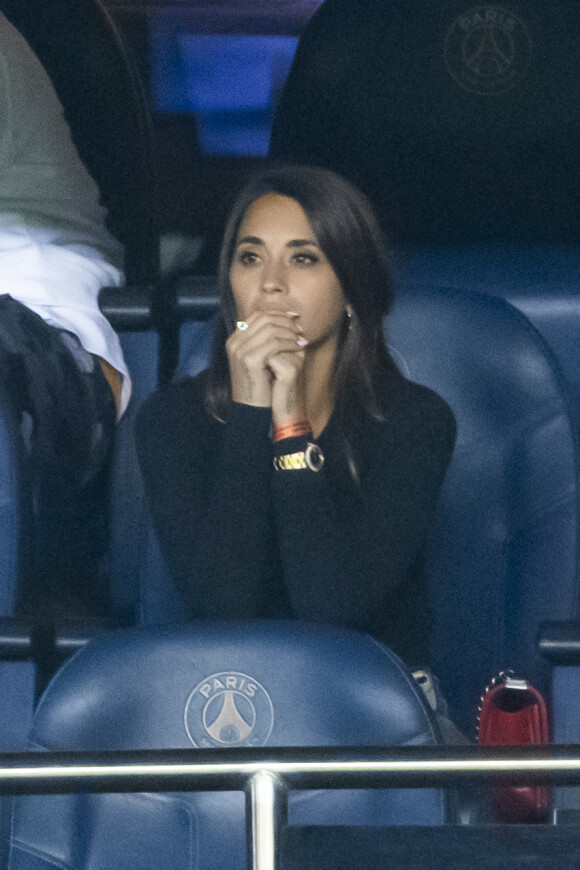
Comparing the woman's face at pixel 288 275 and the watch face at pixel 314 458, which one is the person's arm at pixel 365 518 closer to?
the watch face at pixel 314 458

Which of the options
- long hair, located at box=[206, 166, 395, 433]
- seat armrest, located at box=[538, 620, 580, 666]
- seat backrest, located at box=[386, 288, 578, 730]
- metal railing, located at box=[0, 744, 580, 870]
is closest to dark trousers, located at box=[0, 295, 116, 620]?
long hair, located at box=[206, 166, 395, 433]

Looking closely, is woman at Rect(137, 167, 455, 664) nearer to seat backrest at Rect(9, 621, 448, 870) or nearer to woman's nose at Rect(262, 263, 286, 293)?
woman's nose at Rect(262, 263, 286, 293)

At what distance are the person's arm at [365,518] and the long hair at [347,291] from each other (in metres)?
0.05

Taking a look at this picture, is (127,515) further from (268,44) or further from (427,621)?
(268,44)

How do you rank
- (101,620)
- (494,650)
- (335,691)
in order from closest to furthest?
(335,691), (101,620), (494,650)

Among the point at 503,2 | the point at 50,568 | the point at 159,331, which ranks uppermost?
the point at 503,2

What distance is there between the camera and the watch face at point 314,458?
102 cm

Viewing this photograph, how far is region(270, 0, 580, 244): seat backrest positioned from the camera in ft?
3.87

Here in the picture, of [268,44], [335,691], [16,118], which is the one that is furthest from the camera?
[268,44]

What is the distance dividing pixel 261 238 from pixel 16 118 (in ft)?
0.95

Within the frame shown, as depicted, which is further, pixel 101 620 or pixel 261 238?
pixel 261 238

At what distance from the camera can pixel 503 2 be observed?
1.18 m

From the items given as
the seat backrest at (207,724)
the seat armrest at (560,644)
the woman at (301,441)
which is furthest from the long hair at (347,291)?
the seat backrest at (207,724)

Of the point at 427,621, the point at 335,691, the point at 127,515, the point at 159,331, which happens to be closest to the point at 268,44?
the point at 159,331
